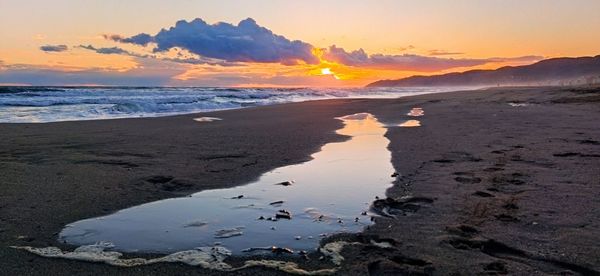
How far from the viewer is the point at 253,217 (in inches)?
203

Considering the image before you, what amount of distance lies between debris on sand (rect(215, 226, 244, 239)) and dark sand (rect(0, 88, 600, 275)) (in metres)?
0.82

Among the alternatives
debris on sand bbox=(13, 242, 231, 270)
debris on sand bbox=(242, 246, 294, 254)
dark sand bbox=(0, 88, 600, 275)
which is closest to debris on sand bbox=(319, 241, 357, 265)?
dark sand bbox=(0, 88, 600, 275)

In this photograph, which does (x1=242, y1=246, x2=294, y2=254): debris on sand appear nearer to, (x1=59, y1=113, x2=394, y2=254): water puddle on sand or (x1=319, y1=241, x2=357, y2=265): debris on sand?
(x1=59, y1=113, x2=394, y2=254): water puddle on sand

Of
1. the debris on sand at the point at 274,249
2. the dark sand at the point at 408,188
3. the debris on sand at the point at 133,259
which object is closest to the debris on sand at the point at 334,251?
the dark sand at the point at 408,188

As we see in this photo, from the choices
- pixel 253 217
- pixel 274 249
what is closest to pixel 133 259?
pixel 274 249

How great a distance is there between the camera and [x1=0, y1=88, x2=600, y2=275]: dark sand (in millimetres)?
3756

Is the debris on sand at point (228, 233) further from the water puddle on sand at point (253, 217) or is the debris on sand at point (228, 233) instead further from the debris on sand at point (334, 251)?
the debris on sand at point (334, 251)

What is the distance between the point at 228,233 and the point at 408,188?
2.72m

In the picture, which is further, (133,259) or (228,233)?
(228,233)

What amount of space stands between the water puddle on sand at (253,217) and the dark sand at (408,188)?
11.6 inches

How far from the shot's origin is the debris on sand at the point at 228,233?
14.7 ft

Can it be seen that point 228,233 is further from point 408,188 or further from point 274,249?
point 408,188

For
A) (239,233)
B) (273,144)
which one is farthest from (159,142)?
(239,233)

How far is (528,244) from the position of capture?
399cm
